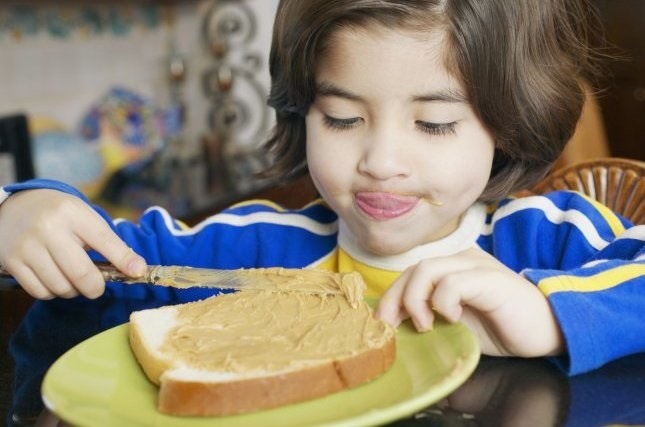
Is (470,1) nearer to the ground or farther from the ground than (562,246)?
farther from the ground

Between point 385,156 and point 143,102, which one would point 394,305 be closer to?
point 385,156

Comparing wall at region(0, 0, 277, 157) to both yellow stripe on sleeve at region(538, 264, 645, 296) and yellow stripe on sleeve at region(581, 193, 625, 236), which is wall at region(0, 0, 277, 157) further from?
yellow stripe on sleeve at region(538, 264, 645, 296)

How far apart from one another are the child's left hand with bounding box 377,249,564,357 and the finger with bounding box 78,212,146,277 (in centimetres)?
29

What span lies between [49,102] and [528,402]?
247 centimetres

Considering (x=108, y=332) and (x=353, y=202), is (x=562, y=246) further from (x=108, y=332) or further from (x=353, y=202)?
(x=108, y=332)

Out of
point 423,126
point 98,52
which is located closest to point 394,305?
point 423,126

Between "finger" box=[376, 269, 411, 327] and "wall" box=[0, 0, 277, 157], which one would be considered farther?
"wall" box=[0, 0, 277, 157]

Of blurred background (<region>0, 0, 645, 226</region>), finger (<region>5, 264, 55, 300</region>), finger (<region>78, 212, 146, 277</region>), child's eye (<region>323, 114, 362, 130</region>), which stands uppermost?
child's eye (<region>323, 114, 362, 130</region>)

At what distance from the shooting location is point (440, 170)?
927mm

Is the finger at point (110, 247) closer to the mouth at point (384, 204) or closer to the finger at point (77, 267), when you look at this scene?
the finger at point (77, 267)

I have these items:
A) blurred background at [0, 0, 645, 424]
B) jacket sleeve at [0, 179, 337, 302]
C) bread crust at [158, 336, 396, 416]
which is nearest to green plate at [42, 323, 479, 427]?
bread crust at [158, 336, 396, 416]

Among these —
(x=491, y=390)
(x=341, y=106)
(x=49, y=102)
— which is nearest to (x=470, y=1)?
(x=341, y=106)

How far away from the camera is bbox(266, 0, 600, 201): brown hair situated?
92 cm

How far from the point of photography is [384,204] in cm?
94
